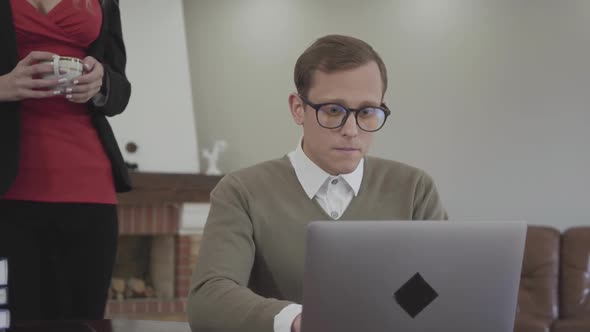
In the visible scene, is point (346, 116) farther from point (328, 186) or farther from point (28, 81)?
point (28, 81)

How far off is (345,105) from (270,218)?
24cm

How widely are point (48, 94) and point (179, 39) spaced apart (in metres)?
3.69

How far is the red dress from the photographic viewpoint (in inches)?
61.2

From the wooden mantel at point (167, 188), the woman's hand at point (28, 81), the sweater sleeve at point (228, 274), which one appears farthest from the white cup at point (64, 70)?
the wooden mantel at point (167, 188)

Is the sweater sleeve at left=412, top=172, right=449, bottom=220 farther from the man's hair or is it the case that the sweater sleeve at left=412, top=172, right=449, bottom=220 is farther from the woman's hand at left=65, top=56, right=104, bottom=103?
the woman's hand at left=65, top=56, right=104, bottom=103

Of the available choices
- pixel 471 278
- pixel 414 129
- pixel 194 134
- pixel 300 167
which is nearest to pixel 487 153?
pixel 414 129

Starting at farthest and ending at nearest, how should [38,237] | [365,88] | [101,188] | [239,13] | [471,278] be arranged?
[239,13], [101,188], [38,237], [365,88], [471,278]

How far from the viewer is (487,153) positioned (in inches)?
198

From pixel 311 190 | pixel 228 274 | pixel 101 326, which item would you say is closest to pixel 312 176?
pixel 311 190

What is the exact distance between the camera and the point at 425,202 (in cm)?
152

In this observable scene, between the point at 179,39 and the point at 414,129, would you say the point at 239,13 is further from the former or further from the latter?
the point at 414,129

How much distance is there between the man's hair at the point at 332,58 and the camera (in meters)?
1.42

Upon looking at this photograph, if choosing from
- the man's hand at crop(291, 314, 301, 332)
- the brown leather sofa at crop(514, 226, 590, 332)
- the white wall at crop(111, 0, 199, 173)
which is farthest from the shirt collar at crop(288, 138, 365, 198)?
the white wall at crop(111, 0, 199, 173)

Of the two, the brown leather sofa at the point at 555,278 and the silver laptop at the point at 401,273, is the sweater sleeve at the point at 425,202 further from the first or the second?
the brown leather sofa at the point at 555,278
